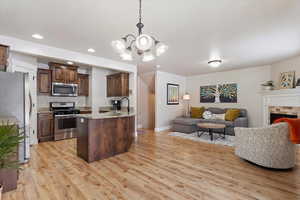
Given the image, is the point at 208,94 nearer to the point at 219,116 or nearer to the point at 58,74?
the point at 219,116

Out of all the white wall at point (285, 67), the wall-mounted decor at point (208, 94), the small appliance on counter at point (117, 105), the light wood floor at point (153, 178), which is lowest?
the light wood floor at point (153, 178)

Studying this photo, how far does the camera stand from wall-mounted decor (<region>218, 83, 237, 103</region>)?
19.1 ft

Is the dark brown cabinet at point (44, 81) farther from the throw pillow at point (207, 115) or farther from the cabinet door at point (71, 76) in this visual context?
the throw pillow at point (207, 115)

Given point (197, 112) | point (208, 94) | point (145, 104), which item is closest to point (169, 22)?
point (197, 112)

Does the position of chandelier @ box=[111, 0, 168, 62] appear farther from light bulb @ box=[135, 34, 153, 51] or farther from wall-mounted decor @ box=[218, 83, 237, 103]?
wall-mounted decor @ box=[218, 83, 237, 103]

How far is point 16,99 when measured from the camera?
262 centimetres

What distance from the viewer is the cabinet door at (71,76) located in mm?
4696

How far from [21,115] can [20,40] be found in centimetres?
157

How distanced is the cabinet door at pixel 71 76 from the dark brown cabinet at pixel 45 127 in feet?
4.03

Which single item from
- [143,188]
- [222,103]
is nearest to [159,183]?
[143,188]

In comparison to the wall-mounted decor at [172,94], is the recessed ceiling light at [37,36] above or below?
above

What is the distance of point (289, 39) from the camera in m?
2.89

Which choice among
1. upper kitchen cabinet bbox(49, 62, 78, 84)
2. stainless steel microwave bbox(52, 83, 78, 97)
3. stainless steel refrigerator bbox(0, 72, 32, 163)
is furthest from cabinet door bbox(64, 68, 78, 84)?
stainless steel refrigerator bbox(0, 72, 32, 163)

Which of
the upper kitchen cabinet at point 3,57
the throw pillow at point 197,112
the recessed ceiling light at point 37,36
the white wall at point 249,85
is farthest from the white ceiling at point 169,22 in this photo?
the throw pillow at point 197,112
